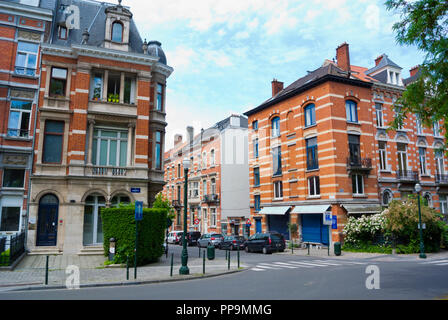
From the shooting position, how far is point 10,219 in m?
19.3

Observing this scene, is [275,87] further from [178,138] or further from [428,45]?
[428,45]

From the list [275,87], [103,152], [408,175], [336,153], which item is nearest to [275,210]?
[336,153]

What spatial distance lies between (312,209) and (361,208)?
3778 mm

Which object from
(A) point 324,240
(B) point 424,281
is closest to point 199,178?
(A) point 324,240

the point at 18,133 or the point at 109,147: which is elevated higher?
the point at 18,133

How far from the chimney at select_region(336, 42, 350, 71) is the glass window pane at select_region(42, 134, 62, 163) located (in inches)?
942

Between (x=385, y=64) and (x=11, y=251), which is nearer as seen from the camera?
(x=11, y=251)

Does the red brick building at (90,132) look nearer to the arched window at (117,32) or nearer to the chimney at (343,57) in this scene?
the arched window at (117,32)

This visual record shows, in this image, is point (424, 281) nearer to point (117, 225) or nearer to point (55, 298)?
point (55, 298)

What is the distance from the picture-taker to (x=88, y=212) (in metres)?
20.0

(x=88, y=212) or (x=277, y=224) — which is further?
(x=277, y=224)

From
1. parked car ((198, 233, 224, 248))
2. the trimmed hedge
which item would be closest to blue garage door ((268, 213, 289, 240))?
parked car ((198, 233, 224, 248))
